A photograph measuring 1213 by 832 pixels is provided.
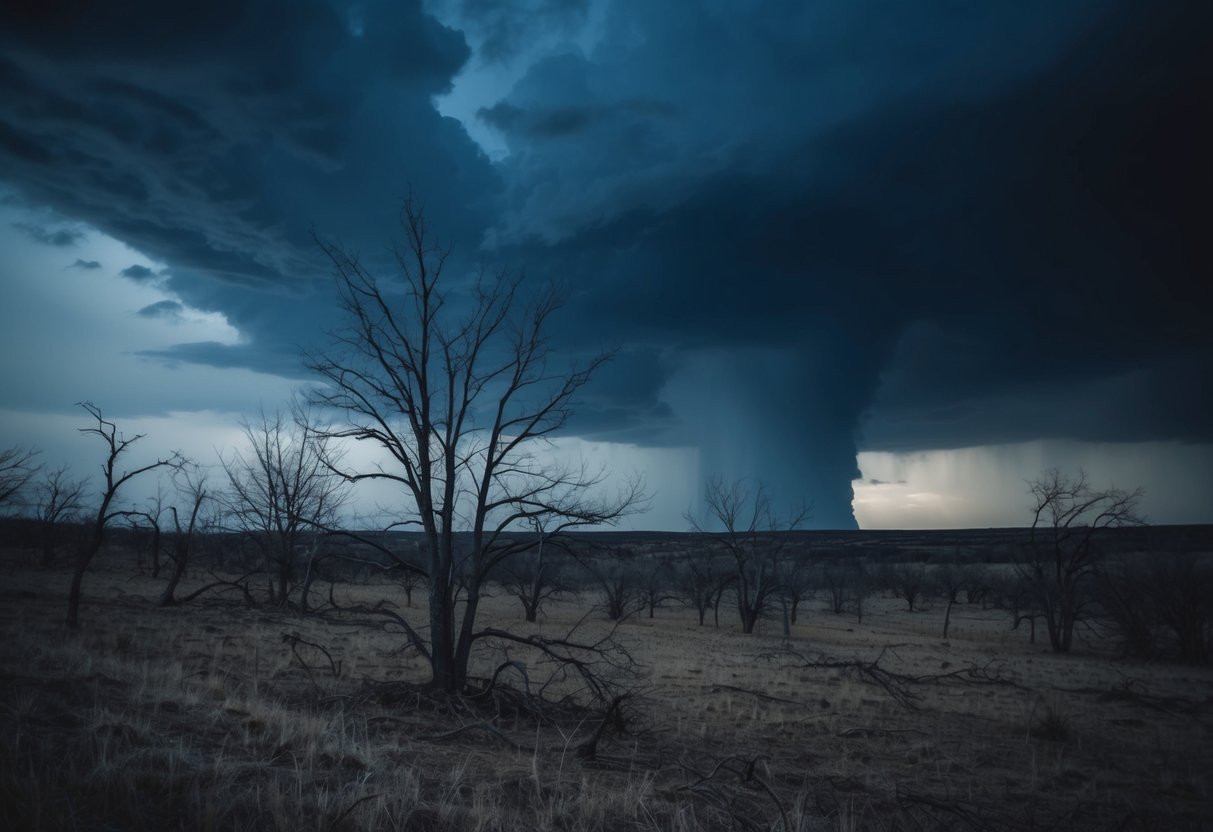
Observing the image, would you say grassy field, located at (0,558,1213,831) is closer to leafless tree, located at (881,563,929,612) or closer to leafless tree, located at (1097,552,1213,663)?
leafless tree, located at (1097,552,1213,663)

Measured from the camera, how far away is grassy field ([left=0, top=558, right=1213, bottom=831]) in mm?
4070

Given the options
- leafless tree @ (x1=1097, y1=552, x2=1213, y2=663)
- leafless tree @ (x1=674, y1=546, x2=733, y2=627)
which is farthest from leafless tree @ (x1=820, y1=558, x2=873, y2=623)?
leafless tree @ (x1=1097, y1=552, x2=1213, y2=663)

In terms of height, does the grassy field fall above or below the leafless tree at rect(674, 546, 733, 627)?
above

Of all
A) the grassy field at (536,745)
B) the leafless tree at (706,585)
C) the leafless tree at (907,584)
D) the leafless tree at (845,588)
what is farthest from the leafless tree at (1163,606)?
the leafless tree at (907,584)

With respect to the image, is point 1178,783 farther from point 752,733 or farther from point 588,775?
point 588,775

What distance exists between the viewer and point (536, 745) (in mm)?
5930

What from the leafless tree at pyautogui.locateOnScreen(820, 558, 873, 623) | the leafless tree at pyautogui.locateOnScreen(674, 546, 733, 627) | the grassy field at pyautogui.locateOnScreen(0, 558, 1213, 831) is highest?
the grassy field at pyautogui.locateOnScreen(0, 558, 1213, 831)

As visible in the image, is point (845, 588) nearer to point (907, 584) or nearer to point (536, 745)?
point (907, 584)

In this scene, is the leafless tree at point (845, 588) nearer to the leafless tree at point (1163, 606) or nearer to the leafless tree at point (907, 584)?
the leafless tree at point (907, 584)

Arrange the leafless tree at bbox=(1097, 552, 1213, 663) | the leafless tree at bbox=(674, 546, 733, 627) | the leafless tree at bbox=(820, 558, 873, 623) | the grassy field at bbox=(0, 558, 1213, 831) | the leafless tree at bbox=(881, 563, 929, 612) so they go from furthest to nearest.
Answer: the leafless tree at bbox=(881, 563, 929, 612) < the leafless tree at bbox=(820, 558, 873, 623) < the leafless tree at bbox=(674, 546, 733, 627) < the leafless tree at bbox=(1097, 552, 1213, 663) < the grassy field at bbox=(0, 558, 1213, 831)

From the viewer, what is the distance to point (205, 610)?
21.6 metres

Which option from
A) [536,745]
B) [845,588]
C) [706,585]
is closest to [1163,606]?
[706,585]

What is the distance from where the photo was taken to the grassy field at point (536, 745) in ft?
13.4

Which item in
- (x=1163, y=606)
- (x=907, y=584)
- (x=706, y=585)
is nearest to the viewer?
(x=1163, y=606)
